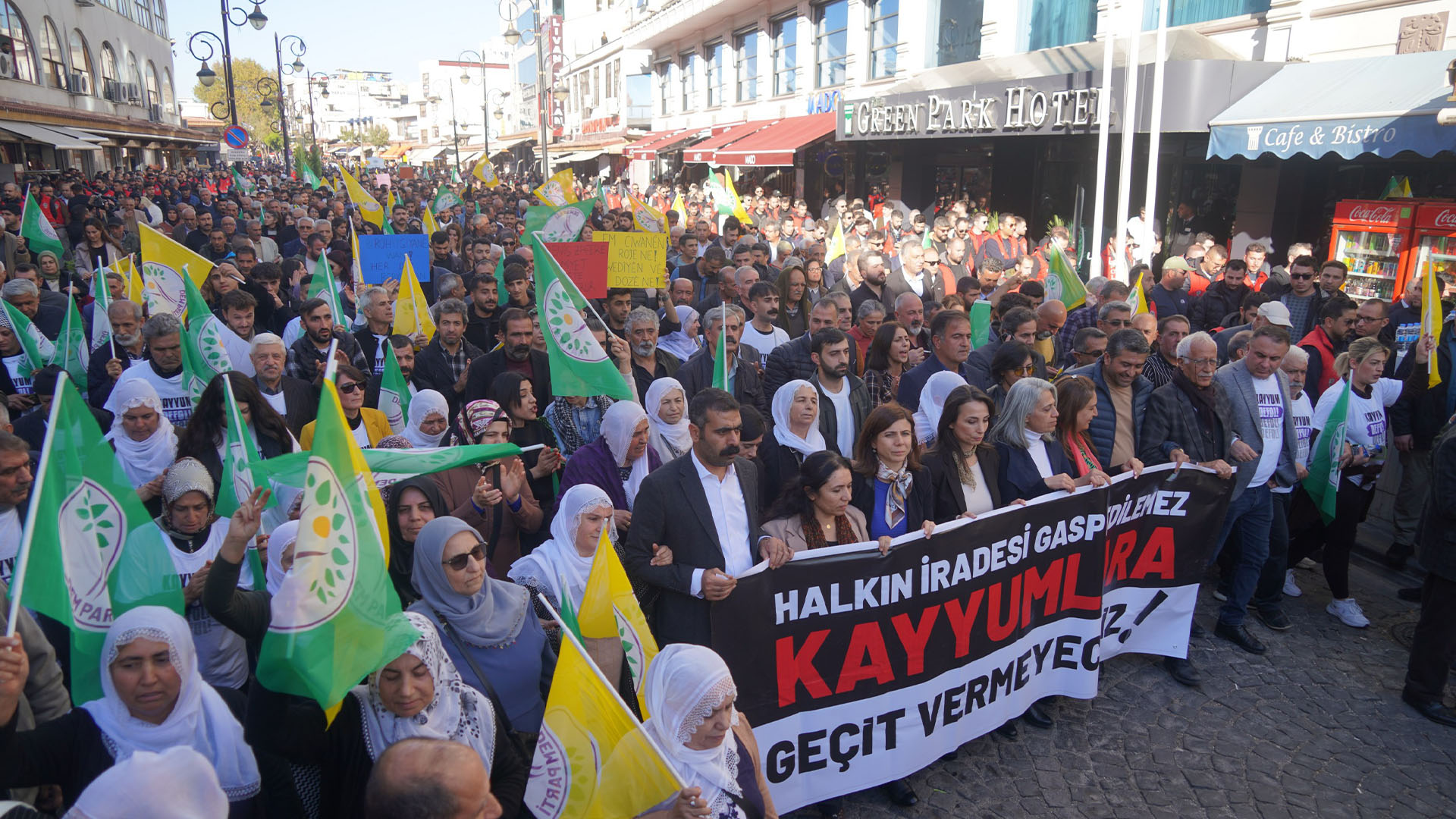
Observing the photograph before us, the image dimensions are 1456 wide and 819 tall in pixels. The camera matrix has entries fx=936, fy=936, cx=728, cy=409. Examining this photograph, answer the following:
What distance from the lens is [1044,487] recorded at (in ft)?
14.3

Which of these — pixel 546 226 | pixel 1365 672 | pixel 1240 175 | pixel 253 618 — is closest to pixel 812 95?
pixel 1240 175

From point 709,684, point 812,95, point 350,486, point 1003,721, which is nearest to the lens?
point 709,684

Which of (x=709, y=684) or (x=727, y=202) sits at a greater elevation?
(x=727, y=202)

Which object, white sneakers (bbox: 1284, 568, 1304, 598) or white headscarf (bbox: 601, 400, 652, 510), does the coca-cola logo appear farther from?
white headscarf (bbox: 601, 400, 652, 510)

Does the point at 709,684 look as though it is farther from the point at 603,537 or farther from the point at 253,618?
the point at 253,618

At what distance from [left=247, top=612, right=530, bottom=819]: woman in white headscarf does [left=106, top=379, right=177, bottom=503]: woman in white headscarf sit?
7.18ft

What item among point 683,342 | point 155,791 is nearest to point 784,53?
point 683,342

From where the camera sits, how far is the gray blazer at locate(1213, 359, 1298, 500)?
16.5 ft

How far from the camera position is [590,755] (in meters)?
2.46

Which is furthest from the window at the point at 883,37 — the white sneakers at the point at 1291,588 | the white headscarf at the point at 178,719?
the white headscarf at the point at 178,719

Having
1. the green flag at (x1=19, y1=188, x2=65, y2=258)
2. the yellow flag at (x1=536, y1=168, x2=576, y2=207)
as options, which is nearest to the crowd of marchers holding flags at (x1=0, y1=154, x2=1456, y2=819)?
the green flag at (x1=19, y1=188, x2=65, y2=258)

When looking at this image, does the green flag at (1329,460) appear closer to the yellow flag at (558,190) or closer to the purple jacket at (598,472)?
the purple jacket at (598,472)

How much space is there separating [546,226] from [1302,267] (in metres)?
7.82

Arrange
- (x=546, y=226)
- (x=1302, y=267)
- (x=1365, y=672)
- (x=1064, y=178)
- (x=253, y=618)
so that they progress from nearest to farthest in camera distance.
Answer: (x=253, y=618)
(x=1365, y=672)
(x=1302, y=267)
(x=546, y=226)
(x=1064, y=178)
